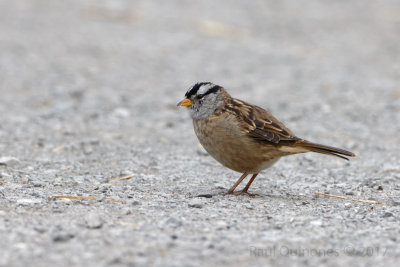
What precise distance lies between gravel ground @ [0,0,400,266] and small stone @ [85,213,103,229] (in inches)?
0.6

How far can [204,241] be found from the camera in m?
4.72

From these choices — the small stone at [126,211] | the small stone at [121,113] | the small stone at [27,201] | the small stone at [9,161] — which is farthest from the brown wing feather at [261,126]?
the small stone at [121,113]

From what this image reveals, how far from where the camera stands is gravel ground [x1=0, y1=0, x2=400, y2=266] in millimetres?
4742

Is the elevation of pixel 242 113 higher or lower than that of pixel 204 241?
higher

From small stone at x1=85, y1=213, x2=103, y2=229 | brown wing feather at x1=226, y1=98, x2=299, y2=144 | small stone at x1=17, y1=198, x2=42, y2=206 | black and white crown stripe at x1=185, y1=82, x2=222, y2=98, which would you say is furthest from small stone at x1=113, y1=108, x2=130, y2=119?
small stone at x1=85, y1=213, x2=103, y2=229

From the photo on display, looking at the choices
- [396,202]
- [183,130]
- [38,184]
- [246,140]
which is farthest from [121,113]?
[396,202]

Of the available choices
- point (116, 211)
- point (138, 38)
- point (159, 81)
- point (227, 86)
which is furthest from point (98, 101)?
point (116, 211)

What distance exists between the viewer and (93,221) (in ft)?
16.6

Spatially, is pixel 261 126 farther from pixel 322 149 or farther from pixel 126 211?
pixel 126 211

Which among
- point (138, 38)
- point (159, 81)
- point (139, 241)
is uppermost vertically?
point (138, 38)

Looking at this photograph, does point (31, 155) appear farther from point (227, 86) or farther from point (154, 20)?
point (154, 20)

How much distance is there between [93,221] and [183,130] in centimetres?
513

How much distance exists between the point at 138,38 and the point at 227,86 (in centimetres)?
384

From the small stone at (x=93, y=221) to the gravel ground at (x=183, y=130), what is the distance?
0.05ft
